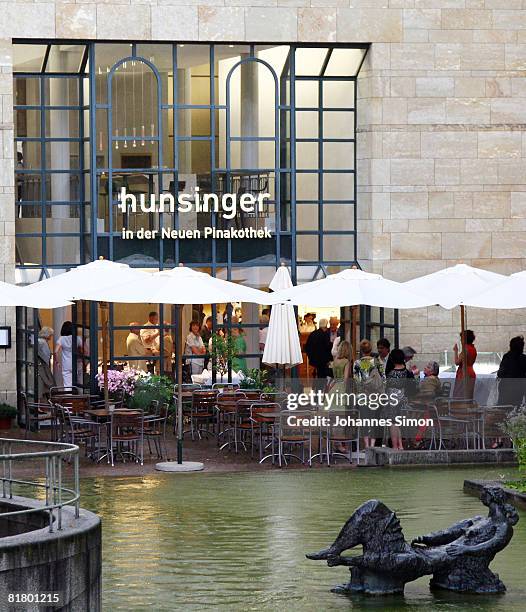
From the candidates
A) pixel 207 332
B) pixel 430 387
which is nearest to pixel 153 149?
pixel 207 332

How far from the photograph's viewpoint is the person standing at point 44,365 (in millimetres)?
24906

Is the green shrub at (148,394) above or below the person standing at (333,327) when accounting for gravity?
below

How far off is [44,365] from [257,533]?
1039 cm

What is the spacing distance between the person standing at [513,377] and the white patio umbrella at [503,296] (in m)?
0.75

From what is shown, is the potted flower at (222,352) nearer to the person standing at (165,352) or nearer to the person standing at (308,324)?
the person standing at (165,352)

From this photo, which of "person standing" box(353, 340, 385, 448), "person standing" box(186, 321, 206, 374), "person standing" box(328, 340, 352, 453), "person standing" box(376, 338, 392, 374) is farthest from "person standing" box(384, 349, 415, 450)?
"person standing" box(186, 321, 206, 374)

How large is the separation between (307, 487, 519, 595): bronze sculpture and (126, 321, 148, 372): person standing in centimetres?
1443

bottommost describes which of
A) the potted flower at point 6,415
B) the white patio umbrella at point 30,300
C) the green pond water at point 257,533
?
the green pond water at point 257,533

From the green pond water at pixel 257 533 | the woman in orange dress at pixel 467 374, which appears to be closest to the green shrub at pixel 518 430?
the green pond water at pixel 257 533

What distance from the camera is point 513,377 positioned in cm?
2178

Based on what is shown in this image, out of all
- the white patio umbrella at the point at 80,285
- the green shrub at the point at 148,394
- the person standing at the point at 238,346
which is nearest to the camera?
the white patio umbrella at the point at 80,285

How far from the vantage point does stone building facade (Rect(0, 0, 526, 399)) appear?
27.8m

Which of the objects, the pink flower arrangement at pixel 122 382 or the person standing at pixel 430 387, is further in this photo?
the pink flower arrangement at pixel 122 382

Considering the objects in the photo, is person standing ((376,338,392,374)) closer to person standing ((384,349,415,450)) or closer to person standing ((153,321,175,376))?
person standing ((384,349,415,450))
